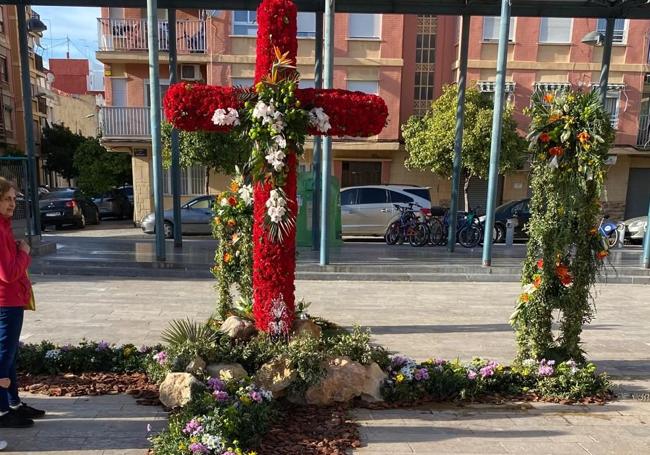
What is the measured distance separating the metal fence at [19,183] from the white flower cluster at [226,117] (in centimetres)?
750

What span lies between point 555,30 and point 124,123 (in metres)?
18.5

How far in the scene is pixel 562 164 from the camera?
13.6ft

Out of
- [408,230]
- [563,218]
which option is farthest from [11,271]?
[408,230]

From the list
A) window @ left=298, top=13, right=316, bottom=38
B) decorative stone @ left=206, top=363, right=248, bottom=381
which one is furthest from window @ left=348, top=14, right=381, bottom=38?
decorative stone @ left=206, top=363, right=248, bottom=381

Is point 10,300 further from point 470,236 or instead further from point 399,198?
point 399,198

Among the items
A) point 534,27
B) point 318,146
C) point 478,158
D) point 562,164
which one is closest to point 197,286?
point 318,146

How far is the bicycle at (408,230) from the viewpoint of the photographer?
13.3 meters

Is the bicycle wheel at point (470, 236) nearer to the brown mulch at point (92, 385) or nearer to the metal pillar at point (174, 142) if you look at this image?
the metal pillar at point (174, 142)

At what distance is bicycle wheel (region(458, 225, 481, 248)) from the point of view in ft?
42.4

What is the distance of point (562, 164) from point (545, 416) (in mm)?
2173

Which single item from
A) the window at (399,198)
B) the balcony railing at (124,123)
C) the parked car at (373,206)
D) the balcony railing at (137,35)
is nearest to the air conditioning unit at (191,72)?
the balcony railing at (137,35)

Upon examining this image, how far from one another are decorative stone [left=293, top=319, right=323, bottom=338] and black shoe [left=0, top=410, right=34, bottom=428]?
2.25 m

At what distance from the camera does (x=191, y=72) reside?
2022cm

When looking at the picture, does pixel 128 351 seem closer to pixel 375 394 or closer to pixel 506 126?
pixel 375 394
